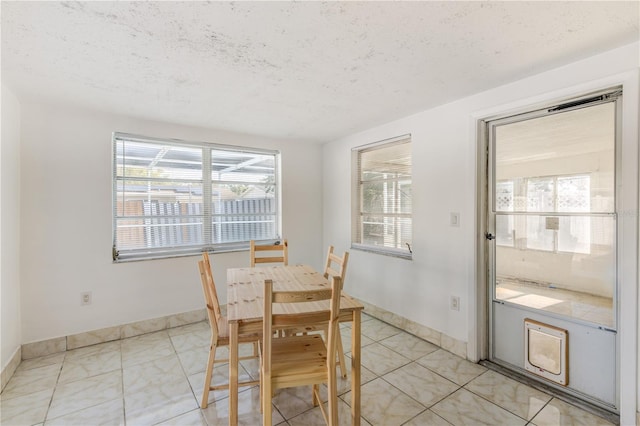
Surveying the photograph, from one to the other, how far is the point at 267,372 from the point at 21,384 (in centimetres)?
217

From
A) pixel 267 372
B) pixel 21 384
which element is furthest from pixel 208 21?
pixel 21 384

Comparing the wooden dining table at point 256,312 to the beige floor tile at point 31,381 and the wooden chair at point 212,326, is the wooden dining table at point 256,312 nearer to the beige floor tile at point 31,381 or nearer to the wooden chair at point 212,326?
the wooden chair at point 212,326

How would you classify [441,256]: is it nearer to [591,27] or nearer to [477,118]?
[477,118]

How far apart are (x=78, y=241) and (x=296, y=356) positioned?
2.51 m

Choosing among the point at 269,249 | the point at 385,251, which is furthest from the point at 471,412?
the point at 269,249

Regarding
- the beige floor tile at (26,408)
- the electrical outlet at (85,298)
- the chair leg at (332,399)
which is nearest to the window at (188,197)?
the electrical outlet at (85,298)

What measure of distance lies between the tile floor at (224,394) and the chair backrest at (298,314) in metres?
0.71

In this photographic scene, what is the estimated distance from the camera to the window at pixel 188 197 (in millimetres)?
3082

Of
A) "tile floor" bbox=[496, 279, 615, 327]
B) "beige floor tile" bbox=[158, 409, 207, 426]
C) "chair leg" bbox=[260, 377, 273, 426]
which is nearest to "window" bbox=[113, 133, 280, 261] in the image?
"beige floor tile" bbox=[158, 409, 207, 426]

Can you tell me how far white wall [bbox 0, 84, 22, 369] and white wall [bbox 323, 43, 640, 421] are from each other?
3.33 metres

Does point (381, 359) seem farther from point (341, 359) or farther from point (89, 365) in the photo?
point (89, 365)

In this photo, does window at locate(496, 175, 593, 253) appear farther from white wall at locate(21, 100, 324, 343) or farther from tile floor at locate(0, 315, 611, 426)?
white wall at locate(21, 100, 324, 343)

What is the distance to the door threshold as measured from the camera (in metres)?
1.85

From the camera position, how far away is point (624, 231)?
5.70 feet
